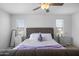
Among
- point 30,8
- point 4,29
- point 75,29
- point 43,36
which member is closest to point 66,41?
point 75,29

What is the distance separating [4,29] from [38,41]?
1.42 ft

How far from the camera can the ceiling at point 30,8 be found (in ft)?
3.31

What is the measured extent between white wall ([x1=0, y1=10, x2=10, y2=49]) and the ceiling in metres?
0.07

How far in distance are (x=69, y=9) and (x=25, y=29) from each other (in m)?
0.55

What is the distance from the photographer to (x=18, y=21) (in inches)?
44.1

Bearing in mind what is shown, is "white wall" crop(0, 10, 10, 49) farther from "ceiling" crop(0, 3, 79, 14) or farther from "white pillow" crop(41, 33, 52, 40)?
"white pillow" crop(41, 33, 52, 40)

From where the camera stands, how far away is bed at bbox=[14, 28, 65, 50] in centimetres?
114

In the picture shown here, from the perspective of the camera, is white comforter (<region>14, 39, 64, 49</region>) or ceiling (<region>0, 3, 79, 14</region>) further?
white comforter (<region>14, 39, 64, 49</region>)

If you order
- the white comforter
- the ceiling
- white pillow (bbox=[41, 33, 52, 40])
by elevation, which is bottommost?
the white comforter

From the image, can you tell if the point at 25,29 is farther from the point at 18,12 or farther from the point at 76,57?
the point at 76,57

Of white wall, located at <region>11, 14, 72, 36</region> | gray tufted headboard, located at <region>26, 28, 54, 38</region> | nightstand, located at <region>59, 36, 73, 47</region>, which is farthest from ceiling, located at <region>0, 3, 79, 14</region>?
nightstand, located at <region>59, 36, 73, 47</region>

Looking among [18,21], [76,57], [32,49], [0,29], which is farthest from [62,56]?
[0,29]

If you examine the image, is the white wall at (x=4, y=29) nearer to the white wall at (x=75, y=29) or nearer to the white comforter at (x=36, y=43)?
the white comforter at (x=36, y=43)

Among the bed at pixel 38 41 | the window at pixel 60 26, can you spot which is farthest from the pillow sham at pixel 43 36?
the window at pixel 60 26
